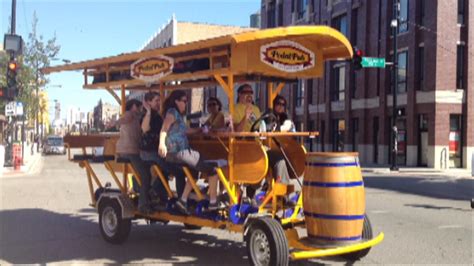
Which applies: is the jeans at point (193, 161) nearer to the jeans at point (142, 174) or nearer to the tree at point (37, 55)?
the jeans at point (142, 174)

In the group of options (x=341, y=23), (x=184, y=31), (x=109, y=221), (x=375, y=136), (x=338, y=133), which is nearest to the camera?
(x=109, y=221)

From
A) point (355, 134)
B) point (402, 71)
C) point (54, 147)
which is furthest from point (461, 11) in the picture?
point (54, 147)

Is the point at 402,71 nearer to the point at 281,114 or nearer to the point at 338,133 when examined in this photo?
the point at 338,133

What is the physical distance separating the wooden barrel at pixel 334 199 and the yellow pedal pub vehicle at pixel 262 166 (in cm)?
1

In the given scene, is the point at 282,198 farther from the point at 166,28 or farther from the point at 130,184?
the point at 166,28

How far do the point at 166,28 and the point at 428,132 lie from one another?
46.2m

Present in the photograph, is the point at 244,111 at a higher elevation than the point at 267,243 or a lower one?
higher

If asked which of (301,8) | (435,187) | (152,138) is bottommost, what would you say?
(435,187)

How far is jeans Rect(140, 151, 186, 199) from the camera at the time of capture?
7801mm

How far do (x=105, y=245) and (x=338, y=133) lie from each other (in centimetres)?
3224

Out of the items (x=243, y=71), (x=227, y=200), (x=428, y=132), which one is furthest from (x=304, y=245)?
(x=428, y=132)

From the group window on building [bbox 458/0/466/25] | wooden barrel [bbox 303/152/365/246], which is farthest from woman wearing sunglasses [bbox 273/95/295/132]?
window on building [bbox 458/0/466/25]

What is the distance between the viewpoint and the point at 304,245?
625 centimetres

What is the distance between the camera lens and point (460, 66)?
30.9 meters
